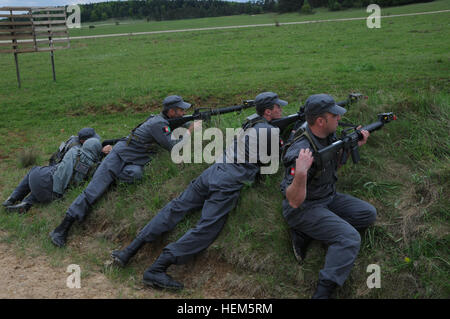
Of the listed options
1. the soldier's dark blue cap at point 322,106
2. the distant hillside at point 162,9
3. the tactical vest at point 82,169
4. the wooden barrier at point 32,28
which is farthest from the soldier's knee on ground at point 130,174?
the distant hillside at point 162,9

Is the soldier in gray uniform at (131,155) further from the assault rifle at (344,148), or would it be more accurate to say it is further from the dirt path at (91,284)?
the assault rifle at (344,148)

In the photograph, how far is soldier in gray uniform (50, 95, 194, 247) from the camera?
631 cm

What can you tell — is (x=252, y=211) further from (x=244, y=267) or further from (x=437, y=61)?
(x=437, y=61)

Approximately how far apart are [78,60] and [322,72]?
1228 centimetres

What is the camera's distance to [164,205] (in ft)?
20.0

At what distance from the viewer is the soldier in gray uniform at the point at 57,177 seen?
682cm

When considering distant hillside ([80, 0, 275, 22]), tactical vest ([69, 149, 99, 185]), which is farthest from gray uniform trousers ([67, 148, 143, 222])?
distant hillside ([80, 0, 275, 22])

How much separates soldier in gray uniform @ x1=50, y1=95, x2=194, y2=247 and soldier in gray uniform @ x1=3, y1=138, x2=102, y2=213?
0.46 meters

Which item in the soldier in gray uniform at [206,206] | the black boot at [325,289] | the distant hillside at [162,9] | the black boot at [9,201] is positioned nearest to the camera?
the black boot at [325,289]

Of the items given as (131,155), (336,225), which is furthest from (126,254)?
(336,225)

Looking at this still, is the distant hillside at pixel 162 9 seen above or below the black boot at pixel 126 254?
above

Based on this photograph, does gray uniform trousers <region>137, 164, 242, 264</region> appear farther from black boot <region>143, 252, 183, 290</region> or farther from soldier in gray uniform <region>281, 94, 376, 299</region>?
soldier in gray uniform <region>281, 94, 376, 299</region>

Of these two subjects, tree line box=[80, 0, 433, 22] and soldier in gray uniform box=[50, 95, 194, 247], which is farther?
tree line box=[80, 0, 433, 22]

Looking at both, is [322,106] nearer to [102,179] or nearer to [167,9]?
[102,179]
